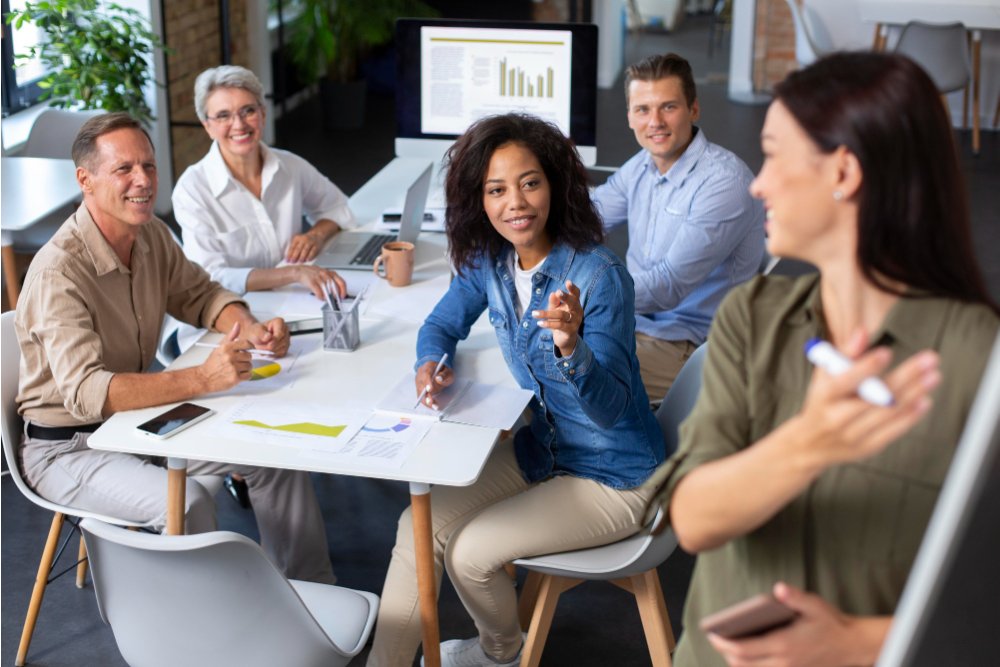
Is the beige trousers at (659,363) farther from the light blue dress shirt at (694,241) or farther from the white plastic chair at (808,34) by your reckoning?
the white plastic chair at (808,34)

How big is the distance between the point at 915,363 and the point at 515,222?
4.67ft

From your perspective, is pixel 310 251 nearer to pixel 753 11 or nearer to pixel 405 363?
pixel 405 363

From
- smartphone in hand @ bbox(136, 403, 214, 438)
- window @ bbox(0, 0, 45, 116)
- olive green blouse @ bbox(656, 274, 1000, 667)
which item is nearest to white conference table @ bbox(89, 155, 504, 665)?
smartphone in hand @ bbox(136, 403, 214, 438)

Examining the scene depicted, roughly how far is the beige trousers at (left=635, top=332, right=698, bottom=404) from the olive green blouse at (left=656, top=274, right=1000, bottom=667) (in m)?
1.63

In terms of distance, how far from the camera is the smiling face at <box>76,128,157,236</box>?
2.47 metres

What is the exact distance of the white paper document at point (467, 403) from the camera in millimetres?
2215

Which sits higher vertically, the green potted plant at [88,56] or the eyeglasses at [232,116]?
the green potted plant at [88,56]

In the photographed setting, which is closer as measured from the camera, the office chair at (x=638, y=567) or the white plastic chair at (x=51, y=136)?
the office chair at (x=638, y=567)

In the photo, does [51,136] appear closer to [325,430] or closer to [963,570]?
[325,430]

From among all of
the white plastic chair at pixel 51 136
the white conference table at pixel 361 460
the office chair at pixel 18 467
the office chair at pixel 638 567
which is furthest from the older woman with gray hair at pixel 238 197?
the white plastic chair at pixel 51 136

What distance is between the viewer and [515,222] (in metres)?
2.25

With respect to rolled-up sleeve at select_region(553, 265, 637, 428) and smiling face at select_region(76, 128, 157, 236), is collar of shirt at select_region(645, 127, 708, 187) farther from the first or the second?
smiling face at select_region(76, 128, 157, 236)

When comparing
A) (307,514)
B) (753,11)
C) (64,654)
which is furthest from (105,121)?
(753,11)

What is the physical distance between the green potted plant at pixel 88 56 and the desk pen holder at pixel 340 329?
2.97m
